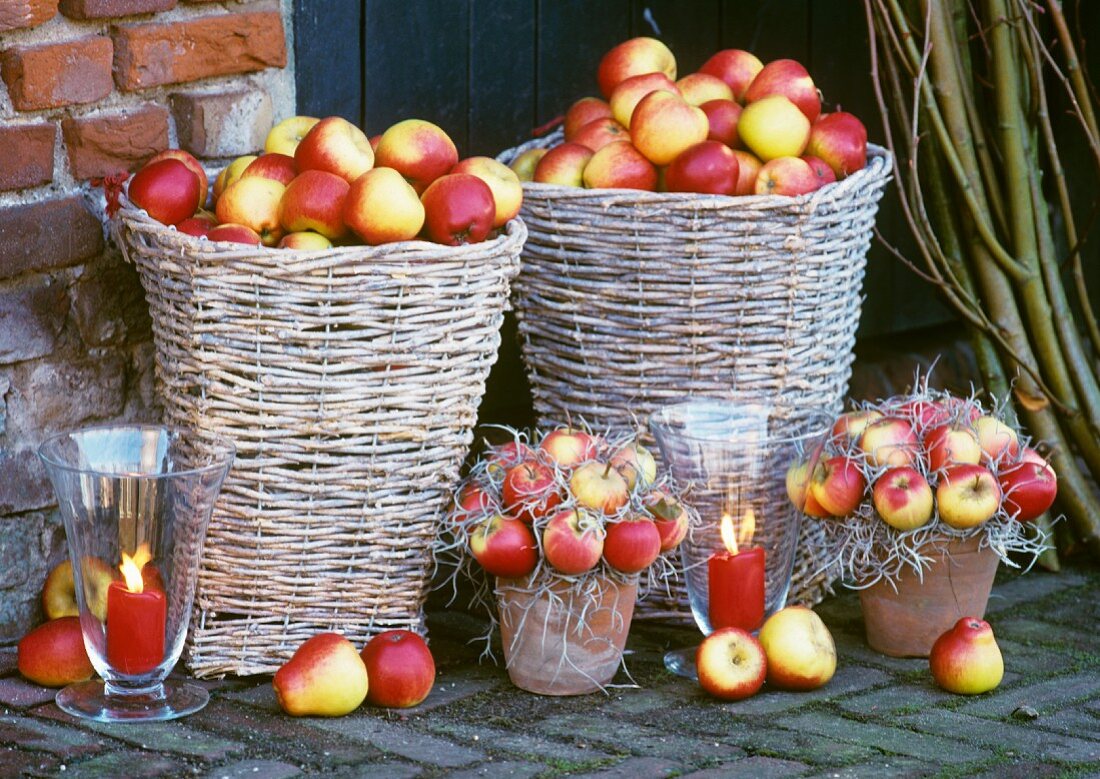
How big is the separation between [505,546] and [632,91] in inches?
34.2

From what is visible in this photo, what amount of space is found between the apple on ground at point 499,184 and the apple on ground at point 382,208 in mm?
149

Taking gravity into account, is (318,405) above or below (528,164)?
below

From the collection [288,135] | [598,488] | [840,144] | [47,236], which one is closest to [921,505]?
[598,488]

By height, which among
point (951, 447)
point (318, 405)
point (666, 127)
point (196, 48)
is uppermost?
point (196, 48)

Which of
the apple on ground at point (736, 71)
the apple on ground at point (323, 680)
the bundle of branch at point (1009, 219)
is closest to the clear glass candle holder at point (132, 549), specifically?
the apple on ground at point (323, 680)

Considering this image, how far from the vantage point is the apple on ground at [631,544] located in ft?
7.17

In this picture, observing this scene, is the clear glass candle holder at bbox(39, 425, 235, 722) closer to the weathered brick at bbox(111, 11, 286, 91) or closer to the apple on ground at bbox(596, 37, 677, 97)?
the weathered brick at bbox(111, 11, 286, 91)

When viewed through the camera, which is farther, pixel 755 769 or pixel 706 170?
pixel 706 170

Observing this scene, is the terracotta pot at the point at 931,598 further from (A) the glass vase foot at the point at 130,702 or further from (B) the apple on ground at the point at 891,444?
(A) the glass vase foot at the point at 130,702

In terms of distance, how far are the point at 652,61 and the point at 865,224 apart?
1.57 feet

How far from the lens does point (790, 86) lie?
2.63 m

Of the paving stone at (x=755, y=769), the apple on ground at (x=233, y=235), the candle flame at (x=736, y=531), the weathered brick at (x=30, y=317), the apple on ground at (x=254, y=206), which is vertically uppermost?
the apple on ground at (x=254, y=206)

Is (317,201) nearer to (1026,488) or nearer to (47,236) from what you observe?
(47,236)

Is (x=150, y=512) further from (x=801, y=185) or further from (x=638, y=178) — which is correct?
(x=801, y=185)
